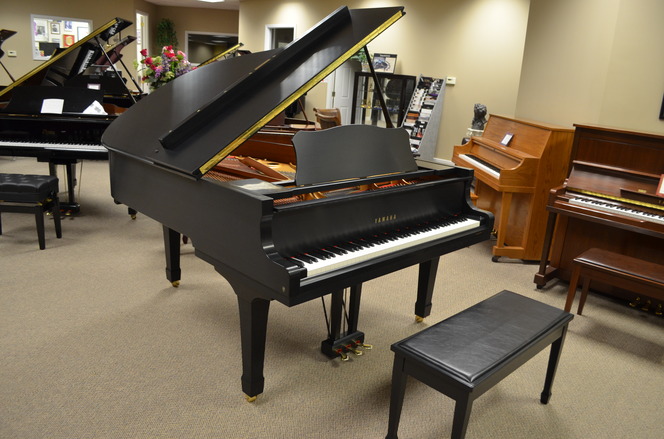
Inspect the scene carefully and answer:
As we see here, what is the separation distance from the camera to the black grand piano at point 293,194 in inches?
80.4

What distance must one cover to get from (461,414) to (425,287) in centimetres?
141

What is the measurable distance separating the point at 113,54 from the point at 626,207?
6744 millimetres

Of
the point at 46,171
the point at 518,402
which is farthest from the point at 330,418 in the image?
the point at 46,171

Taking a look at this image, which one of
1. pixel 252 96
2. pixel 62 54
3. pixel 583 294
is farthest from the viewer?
pixel 62 54

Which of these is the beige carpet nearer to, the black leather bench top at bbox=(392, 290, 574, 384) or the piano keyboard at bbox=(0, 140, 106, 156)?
the black leather bench top at bbox=(392, 290, 574, 384)

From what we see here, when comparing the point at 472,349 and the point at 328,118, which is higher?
the point at 328,118

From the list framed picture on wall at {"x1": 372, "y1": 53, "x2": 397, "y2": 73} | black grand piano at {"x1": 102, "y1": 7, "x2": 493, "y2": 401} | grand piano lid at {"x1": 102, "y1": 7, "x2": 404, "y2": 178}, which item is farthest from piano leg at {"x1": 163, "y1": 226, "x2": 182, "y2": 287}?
framed picture on wall at {"x1": 372, "y1": 53, "x2": 397, "y2": 73}

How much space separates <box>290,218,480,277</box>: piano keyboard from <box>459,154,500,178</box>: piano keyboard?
6.18 ft

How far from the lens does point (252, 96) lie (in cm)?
236

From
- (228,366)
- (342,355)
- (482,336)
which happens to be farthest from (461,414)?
(228,366)

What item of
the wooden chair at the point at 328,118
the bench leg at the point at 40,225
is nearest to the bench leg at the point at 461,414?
the bench leg at the point at 40,225

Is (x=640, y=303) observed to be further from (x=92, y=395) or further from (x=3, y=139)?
(x=3, y=139)

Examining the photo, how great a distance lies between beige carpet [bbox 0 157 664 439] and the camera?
2.28 metres

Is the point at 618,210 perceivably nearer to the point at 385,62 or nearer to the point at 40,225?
the point at 40,225
